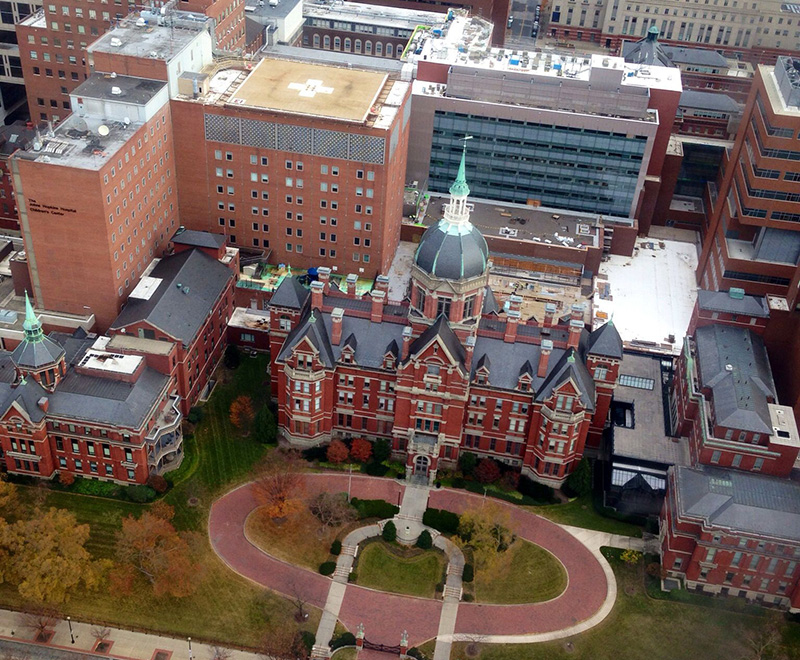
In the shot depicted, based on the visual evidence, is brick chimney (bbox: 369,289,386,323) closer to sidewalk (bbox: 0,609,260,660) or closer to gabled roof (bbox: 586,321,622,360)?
gabled roof (bbox: 586,321,622,360)

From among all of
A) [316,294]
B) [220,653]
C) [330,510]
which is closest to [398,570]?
[330,510]

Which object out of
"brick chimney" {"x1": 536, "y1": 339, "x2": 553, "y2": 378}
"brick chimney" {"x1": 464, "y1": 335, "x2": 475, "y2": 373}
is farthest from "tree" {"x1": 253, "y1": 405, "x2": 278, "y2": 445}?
"brick chimney" {"x1": 536, "y1": 339, "x2": 553, "y2": 378}

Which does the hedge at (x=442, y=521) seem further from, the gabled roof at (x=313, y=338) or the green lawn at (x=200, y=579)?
the gabled roof at (x=313, y=338)

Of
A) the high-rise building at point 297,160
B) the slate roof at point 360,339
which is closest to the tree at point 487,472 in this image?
the slate roof at point 360,339

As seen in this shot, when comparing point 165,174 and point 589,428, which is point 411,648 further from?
point 165,174

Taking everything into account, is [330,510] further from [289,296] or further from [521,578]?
[289,296]

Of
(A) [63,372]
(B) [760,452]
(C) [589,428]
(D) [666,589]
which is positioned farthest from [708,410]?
(A) [63,372]
